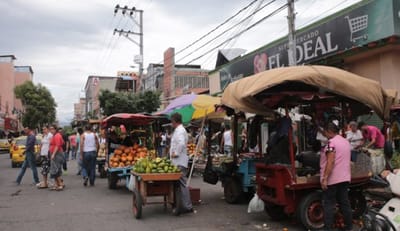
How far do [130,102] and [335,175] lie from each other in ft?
89.3

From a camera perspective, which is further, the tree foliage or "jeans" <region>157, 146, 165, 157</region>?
the tree foliage

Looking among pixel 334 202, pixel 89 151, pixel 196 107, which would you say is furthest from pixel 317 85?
pixel 89 151

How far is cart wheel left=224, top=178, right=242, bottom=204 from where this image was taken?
31.5 feet

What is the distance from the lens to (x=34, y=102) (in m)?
56.4

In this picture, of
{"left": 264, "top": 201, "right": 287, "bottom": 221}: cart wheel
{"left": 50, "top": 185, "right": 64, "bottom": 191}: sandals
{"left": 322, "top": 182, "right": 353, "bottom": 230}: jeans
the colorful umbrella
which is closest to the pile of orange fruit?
the colorful umbrella

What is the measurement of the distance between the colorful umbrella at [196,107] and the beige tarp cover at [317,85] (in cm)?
343

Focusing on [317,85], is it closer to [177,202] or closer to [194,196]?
[177,202]

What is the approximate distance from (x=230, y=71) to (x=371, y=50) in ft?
34.5

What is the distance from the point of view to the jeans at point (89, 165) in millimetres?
13094

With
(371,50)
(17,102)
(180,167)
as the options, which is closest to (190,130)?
(371,50)

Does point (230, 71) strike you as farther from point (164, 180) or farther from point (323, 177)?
point (323, 177)

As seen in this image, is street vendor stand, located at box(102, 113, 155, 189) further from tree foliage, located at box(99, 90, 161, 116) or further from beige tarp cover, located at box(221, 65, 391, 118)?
tree foliage, located at box(99, 90, 161, 116)

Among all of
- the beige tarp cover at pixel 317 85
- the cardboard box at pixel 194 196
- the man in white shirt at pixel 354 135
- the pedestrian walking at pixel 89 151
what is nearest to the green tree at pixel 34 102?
the pedestrian walking at pixel 89 151

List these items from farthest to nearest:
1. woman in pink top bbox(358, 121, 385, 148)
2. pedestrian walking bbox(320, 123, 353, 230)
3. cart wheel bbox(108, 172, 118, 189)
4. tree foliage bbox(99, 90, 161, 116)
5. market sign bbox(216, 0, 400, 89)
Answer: tree foliage bbox(99, 90, 161, 116) < cart wheel bbox(108, 172, 118, 189) < market sign bbox(216, 0, 400, 89) < woman in pink top bbox(358, 121, 385, 148) < pedestrian walking bbox(320, 123, 353, 230)
